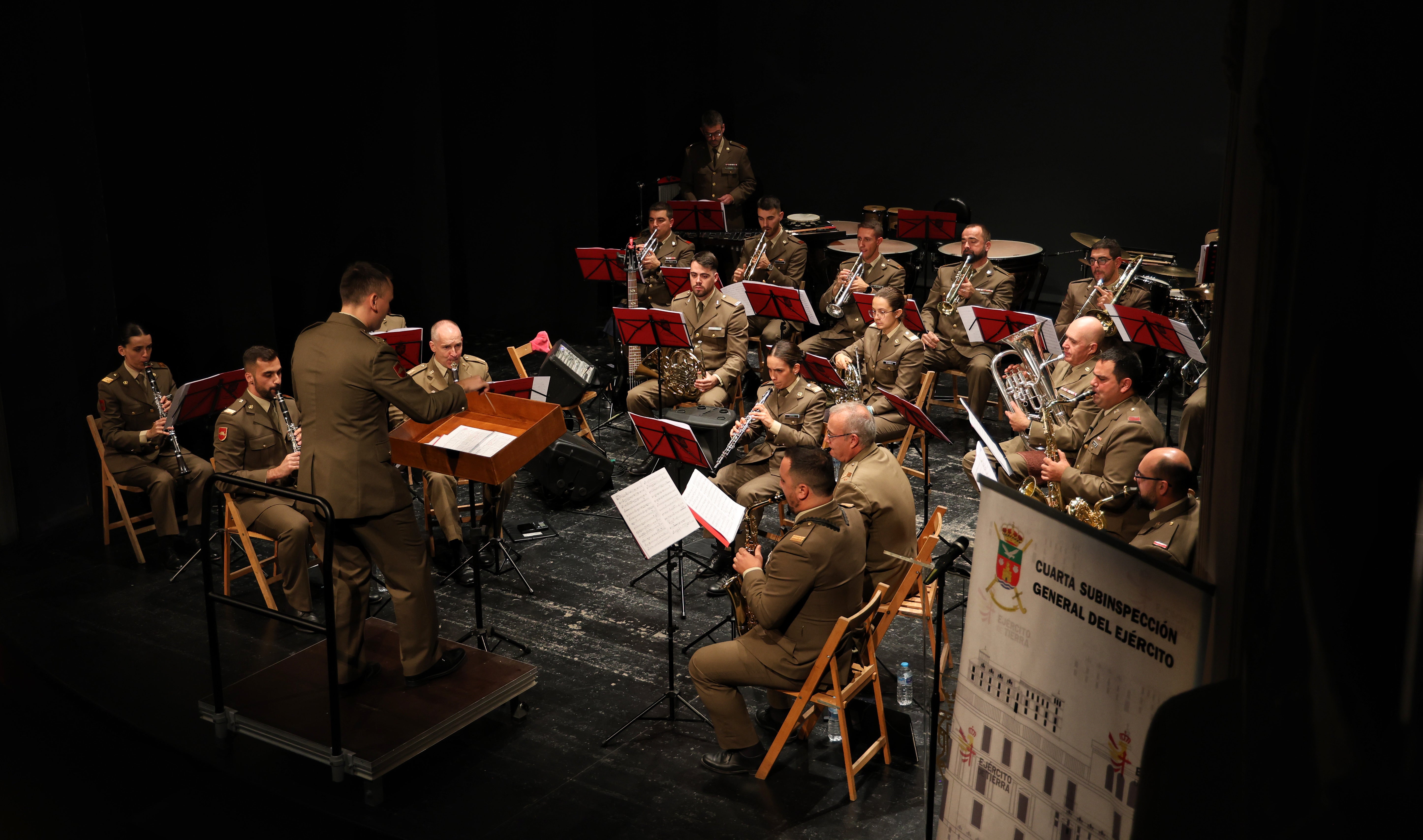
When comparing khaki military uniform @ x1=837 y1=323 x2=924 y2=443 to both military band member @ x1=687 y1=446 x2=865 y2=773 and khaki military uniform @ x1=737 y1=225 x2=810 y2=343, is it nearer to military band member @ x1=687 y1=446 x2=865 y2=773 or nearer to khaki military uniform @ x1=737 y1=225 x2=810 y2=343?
khaki military uniform @ x1=737 y1=225 x2=810 y2=343

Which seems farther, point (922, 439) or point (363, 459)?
point (922, 439)

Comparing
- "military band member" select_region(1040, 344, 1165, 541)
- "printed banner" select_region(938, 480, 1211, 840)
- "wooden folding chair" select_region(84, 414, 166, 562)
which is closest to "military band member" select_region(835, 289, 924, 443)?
"military band member" select_region(1040, 344, 1165, 541)

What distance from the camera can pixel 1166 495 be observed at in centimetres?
451

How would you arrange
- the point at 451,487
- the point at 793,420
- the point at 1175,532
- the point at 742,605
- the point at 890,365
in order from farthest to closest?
1. the point at 890,365
2. the point at 793,420
3. the point at 451,487
4. the point at 742,605
5. the point at 1175,532

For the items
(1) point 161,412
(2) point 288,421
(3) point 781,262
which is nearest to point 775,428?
(2) point 288,421

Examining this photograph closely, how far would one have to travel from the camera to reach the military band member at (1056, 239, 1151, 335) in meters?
8.38

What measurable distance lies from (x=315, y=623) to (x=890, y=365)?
176 inches

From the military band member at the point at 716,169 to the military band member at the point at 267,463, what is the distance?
22.4ft

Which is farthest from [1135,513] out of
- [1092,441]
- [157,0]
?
[157,0]

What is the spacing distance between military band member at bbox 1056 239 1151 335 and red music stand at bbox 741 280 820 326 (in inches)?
76.4

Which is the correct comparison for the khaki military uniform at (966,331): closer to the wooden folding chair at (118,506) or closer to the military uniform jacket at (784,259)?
the military uniform jacket at (784,259)

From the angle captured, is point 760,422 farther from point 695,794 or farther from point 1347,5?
point 1347,5

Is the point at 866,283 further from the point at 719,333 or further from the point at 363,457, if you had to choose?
the point at 363,457

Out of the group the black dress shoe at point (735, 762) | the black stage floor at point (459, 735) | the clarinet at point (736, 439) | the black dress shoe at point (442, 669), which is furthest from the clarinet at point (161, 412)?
the black dress shoe at point (735, 762)
